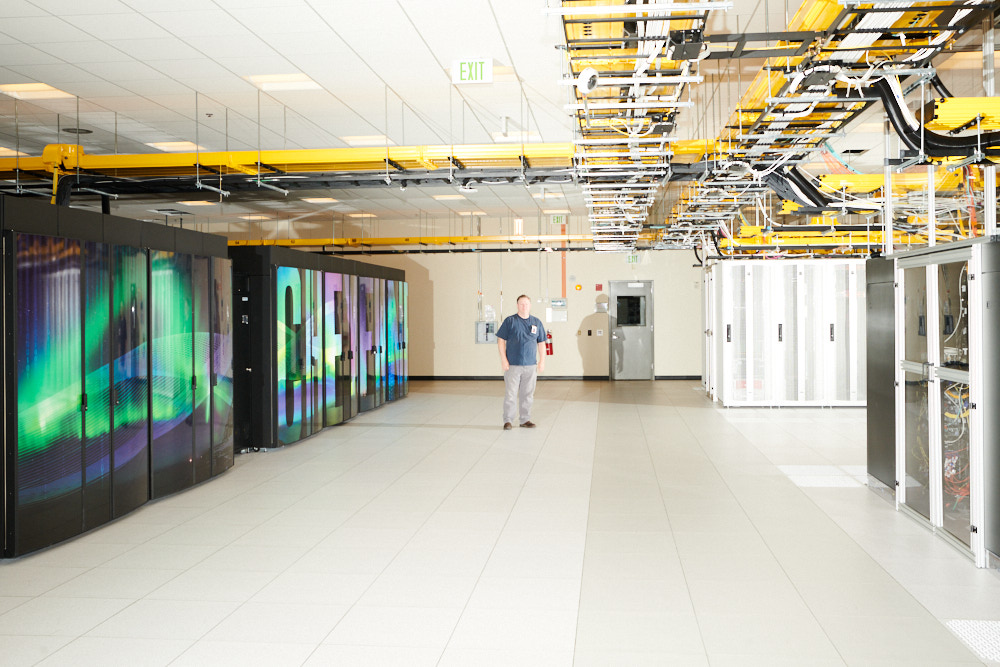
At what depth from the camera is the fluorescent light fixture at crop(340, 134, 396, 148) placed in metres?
9.20

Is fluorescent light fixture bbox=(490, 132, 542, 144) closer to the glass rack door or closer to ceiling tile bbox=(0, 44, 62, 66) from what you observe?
ceiling tile bbox=(0, 44, 62, 66)

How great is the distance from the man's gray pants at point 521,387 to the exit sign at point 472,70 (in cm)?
416

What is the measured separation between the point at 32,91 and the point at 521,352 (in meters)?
5.80

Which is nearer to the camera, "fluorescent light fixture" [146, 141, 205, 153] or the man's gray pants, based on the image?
"fluorescent light fixture" [146, 141, 205, 153]

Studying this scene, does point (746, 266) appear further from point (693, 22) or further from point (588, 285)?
point (693, 22)

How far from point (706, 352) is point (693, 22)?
10.8 m

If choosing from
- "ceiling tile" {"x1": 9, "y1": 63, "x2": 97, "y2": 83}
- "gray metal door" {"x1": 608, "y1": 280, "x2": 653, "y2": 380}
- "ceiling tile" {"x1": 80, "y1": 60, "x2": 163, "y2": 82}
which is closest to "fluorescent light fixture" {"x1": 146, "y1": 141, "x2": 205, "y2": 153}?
"ceiling tile" {"x1": 9, "y1": 63, "x2": 97, "y2": 83}

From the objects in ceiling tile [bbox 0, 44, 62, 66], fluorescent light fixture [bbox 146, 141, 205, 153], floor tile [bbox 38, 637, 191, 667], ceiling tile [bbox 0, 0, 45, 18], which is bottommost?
floor tile [bbox 38, 637, 191, 667]

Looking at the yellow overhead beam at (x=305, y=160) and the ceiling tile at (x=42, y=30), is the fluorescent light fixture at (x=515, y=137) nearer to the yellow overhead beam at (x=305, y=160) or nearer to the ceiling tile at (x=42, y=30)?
the yellow overhead beam at (x=305, y=160)

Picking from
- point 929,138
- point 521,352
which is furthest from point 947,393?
point 521,352

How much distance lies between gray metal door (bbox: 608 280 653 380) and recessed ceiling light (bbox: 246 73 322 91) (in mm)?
11289

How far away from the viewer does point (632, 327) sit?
1744cm

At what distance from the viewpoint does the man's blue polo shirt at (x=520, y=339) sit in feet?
31.3

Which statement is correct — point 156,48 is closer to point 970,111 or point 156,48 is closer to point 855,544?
point 970,111
